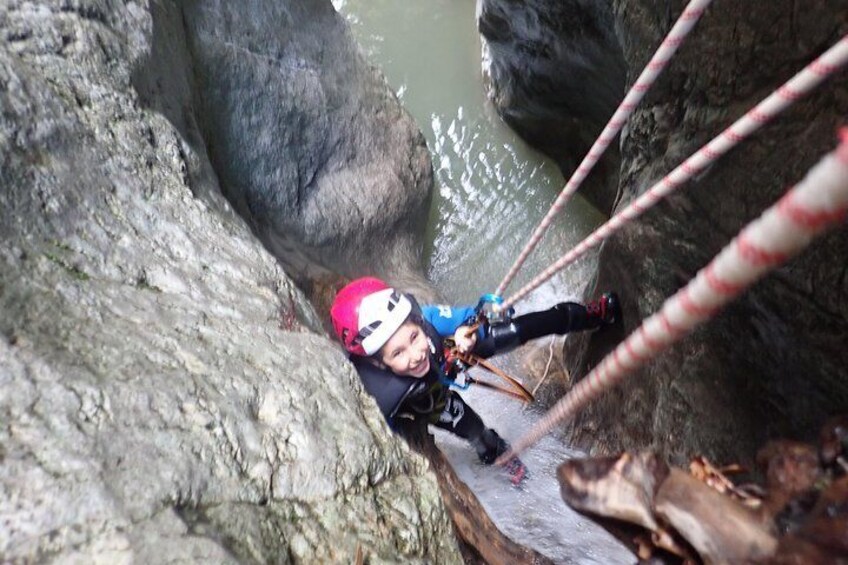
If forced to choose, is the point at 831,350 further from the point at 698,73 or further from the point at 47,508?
the point at 47,508

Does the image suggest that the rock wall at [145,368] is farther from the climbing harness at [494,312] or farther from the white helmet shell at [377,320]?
the climbing harness at [494,312]

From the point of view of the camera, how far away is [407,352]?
112 inches

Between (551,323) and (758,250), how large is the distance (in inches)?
104

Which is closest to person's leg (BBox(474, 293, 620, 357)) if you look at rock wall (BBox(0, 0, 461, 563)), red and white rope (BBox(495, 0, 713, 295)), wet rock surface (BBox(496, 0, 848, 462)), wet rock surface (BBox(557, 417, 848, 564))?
wet rock surface (BBox(496, 0, 848, 462))

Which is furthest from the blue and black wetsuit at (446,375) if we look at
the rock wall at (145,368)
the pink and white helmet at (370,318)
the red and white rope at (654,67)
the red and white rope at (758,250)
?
the red and white rope at (758,250)

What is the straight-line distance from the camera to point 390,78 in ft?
24.5

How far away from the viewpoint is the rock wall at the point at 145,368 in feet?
3.33

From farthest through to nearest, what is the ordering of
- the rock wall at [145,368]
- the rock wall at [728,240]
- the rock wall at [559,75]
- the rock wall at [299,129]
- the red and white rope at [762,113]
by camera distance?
the rock wall at [559,75], the rock wall at [299,129], the rock wall at [728,240], the red and white rope at [762,113], the rock wall at [145,368]

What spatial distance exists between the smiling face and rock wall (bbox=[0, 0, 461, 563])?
0.51 meters

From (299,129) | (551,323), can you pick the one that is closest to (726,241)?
(551,323)

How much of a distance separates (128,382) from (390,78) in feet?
22.5

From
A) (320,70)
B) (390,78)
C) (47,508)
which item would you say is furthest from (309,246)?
(390,78)

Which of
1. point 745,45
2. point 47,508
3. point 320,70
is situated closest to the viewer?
point 47,508

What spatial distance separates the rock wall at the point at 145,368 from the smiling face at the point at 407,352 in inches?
20.2
